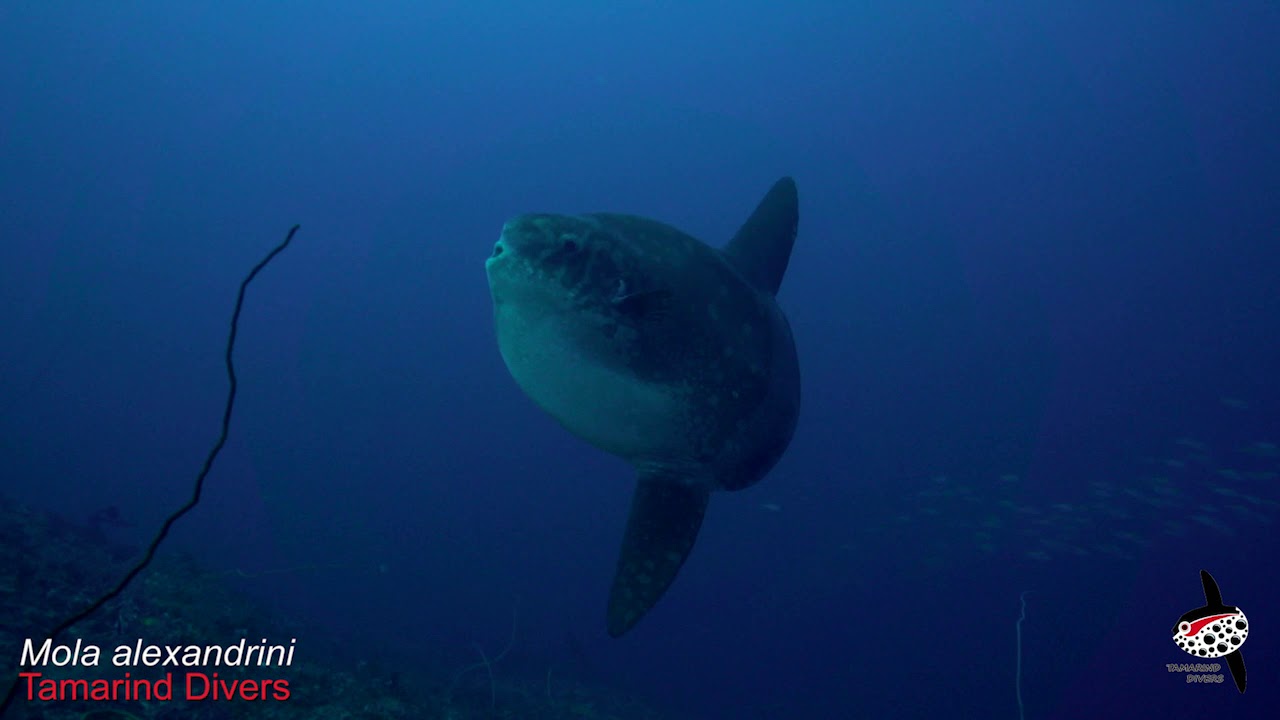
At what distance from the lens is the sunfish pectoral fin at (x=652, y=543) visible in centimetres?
233

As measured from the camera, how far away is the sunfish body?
2.09 m

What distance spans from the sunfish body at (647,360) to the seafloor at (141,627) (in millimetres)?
2890

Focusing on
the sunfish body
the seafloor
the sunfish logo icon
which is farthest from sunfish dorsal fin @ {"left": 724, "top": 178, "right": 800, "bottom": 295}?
the sunfish logo icon

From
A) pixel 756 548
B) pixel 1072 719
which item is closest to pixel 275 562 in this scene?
pixel 756 548

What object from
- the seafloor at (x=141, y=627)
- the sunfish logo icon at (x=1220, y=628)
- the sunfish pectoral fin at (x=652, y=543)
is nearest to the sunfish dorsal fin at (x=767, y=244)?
the sunfish pectoral fin at (x=652, y=543)

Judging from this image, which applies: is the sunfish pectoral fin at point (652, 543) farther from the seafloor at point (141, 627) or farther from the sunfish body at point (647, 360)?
the seafloor at point (141, 627)

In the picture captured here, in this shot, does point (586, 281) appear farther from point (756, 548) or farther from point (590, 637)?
point (756, 548)

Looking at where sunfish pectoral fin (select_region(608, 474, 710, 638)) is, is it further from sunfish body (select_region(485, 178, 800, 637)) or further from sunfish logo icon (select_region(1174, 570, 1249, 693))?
sunfish logo icon (select_region(1174, 570, 1249, 693))

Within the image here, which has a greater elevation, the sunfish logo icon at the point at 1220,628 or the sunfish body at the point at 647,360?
the sunfish body at the point at 647,360

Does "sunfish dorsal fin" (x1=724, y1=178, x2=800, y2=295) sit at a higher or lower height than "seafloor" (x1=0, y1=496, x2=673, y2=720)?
higher

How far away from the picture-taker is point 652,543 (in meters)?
2.43

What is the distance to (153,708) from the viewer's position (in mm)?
Result: 3424

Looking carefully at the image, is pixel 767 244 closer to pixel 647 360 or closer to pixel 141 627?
pixel 647 360

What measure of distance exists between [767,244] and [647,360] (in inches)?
60.2
